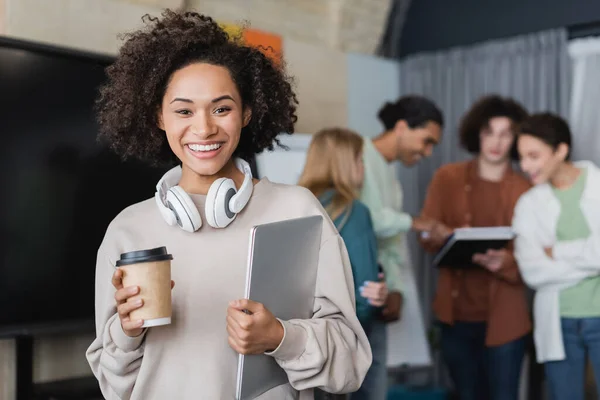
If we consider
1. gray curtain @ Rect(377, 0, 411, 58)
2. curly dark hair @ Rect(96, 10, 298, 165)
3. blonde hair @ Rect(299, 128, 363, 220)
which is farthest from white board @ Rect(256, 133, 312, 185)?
curly dark hair @ Rect(96, 10, 298, 165)

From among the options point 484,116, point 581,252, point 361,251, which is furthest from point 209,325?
point 484,116

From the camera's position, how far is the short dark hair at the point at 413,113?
3.67 meters

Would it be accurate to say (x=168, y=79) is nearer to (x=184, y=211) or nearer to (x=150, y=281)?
(x=184, y=211)

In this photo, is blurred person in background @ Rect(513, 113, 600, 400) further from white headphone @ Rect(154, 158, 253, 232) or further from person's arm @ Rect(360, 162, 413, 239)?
white headphone @ Rect(154, 158, 253, 232)

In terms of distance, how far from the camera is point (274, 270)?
1196 mm

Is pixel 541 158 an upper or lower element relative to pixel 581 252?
upper

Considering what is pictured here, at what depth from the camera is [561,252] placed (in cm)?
306

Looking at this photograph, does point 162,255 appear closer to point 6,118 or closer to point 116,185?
point 6,118

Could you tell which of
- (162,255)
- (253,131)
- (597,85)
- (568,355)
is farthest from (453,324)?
(162,255)

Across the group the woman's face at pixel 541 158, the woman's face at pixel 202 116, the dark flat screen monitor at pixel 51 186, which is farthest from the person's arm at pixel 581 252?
the woman's face at pixel 202 116

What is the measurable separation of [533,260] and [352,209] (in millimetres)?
1040

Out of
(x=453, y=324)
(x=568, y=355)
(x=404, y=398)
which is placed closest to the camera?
(x=568, y=355)

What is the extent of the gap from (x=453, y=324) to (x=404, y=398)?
67 centimetres

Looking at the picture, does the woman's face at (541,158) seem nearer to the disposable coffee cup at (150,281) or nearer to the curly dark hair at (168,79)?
the curly dark hair at (168,79)
